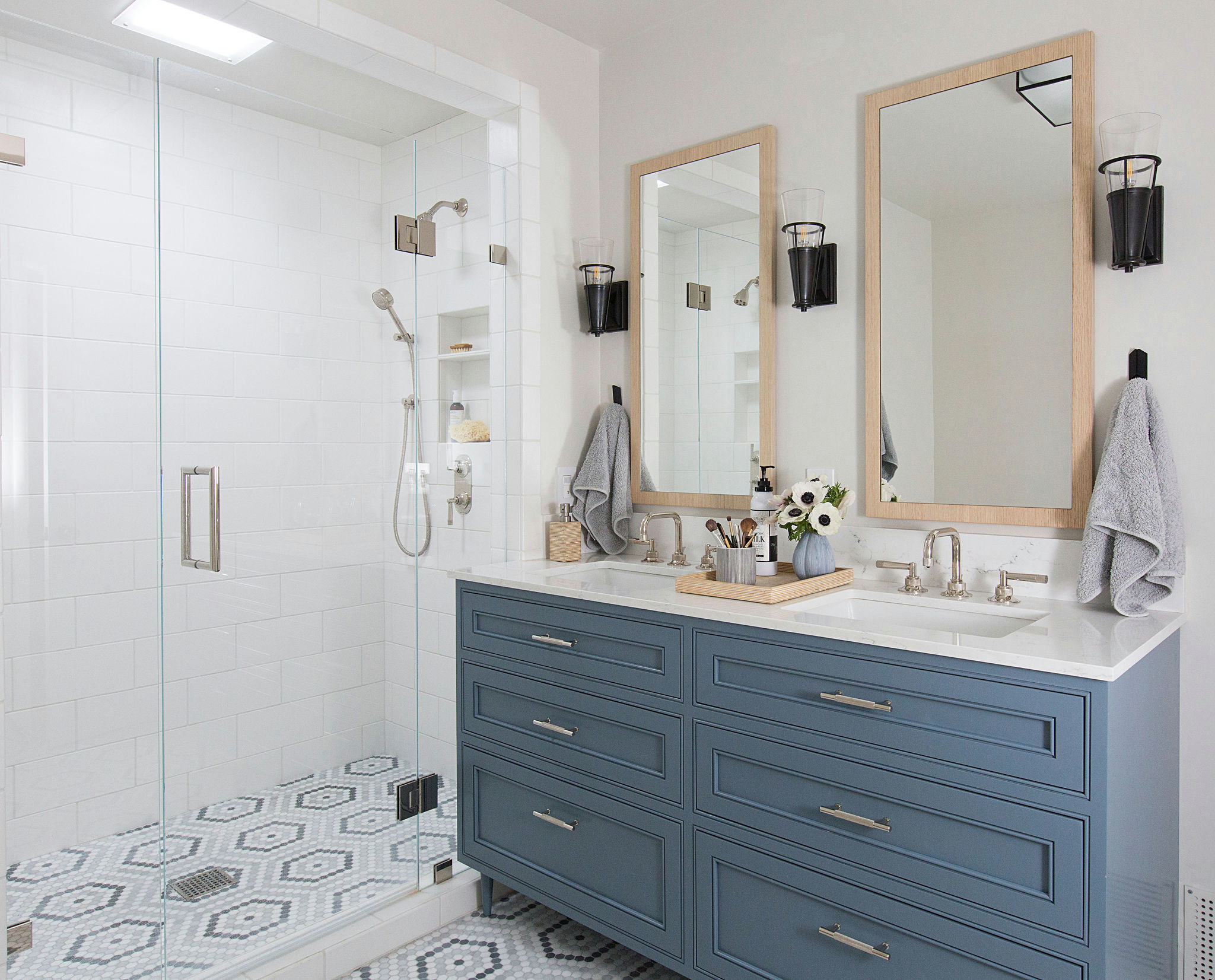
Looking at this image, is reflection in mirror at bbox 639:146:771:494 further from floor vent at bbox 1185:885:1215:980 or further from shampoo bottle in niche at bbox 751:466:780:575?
floor vent at bbox 1185:885:1215:980

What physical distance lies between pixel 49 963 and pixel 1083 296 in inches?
103

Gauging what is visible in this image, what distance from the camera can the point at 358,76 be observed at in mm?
2658

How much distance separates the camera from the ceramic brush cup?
195cm

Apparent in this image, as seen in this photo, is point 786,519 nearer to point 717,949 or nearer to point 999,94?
point 717,949

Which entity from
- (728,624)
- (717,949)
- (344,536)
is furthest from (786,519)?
(344,536)

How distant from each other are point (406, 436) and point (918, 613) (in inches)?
54.0

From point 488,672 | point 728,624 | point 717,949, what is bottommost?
point 717,949

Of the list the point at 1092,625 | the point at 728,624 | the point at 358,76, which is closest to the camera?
the point at 1092,625

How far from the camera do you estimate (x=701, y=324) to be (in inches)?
102

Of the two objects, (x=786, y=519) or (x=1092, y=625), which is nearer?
(x=1092, y=625)

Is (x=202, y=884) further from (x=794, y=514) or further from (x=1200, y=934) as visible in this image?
(x=1200, y=934)

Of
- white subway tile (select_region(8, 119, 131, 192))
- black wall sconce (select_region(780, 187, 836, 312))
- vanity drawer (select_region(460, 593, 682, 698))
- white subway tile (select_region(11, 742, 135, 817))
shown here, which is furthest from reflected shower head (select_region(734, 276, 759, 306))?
white subway tile (select_region(11, 742, 135, 817))

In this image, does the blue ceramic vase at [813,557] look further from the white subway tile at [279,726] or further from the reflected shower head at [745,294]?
the white subway tile at [279,726]

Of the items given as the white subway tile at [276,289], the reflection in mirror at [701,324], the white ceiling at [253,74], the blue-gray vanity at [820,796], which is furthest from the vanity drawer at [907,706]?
the white ceiling at [253,74]
